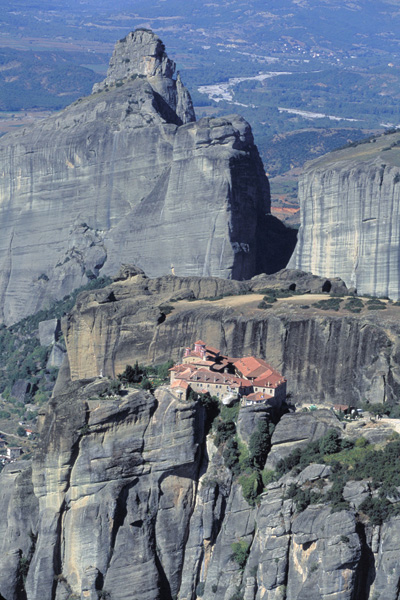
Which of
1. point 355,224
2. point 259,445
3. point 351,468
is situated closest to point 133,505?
point 259,445

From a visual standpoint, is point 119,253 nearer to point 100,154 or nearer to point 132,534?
point 100,154

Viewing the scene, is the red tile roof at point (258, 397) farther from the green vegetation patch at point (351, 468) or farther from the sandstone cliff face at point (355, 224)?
the sandstone cliff face at point (355, 224)

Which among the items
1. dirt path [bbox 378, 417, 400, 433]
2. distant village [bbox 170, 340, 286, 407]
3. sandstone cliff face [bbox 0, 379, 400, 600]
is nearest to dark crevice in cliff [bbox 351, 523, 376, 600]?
sandstone cliff face [bbox 0, 379, 400, 600]

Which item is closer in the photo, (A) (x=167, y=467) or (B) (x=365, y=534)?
(B) (x=365, y=534)

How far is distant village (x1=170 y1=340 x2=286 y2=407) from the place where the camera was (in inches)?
2589

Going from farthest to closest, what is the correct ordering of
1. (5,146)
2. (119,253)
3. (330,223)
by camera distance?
(5,146) → (119,253) → (330,223)

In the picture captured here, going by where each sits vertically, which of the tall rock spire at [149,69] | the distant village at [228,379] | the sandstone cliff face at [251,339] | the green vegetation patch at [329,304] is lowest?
the distant village at [228,379]

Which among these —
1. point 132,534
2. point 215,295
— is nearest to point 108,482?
point 132,534

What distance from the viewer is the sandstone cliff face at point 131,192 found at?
334 ft

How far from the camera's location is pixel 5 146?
4555 inches

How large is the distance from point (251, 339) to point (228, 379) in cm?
967

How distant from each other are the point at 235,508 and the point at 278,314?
15556mm

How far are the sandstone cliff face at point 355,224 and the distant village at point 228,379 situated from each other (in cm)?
2513

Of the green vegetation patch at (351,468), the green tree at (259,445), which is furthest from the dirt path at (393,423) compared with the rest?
the green tree at (259,445)
